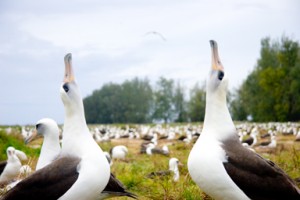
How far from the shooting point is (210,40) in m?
4.63

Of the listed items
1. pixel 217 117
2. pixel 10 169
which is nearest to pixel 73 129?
pixel 217 117

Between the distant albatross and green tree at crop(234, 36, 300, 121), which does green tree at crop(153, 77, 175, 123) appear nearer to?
green tree at crop(234, 36, 300, 121)

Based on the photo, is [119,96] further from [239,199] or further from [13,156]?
[239,199]

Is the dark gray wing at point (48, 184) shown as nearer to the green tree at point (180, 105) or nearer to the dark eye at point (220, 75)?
the dark eye at point (220, 75)

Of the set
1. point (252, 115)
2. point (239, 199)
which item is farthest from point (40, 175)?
point (252, 115)

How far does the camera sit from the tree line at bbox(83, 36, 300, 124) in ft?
166

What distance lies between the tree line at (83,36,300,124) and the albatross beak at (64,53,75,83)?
4728cm

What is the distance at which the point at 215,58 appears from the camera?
4582 millimetres

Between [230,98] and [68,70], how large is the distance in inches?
2638

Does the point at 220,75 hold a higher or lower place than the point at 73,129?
higher

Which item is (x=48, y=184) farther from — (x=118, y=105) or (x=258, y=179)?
(x=118, y=105)

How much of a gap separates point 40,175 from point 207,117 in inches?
72.4

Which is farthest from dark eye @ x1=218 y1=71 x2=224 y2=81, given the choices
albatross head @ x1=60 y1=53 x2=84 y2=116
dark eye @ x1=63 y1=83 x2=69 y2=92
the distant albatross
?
dark eye @ x1=63 y1=83 x2=69 y2=92

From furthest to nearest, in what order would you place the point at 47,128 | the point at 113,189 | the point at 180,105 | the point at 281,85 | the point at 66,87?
the point at 180,105, the point at 281,85, the point at 47,128, the point at 113,189, the point at 66,87
